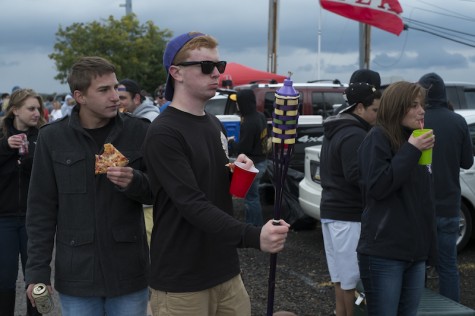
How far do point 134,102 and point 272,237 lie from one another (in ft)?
14.8

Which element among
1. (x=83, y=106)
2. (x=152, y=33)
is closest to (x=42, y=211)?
(x=83, y=106)

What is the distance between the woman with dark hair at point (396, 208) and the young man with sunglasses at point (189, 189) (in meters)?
0.98

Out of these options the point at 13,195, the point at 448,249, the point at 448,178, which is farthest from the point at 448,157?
the point at 13,195

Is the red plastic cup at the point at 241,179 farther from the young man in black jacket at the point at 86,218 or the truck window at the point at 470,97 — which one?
the truck window at the point at 470,97

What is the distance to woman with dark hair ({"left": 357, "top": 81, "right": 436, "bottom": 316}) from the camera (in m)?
3.46

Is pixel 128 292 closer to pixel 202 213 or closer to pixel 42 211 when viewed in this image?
pixel 42 211

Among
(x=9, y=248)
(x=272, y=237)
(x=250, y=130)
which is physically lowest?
(x=9, y=248)

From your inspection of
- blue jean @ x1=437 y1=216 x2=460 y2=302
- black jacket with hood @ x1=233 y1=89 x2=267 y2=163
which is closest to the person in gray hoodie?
black jacket with hood @ x1=233 y1=89 x2=267 y2=163

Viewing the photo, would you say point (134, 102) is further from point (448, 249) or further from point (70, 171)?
point (70, 171)

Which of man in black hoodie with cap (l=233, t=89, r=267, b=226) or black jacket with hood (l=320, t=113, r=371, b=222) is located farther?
man in black hoodie with cap (l=233, t=89, r=267, b=226)

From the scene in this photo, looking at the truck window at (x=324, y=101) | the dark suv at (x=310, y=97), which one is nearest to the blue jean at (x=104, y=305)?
the dark suv at (x=310, y=97)

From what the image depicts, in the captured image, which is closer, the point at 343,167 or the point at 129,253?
the point at 129,253

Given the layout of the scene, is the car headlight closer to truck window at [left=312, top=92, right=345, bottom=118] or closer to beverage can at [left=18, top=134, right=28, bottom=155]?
truck window at [left=312, top=92, right=345, bottom=118]

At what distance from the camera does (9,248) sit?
15.9ft
